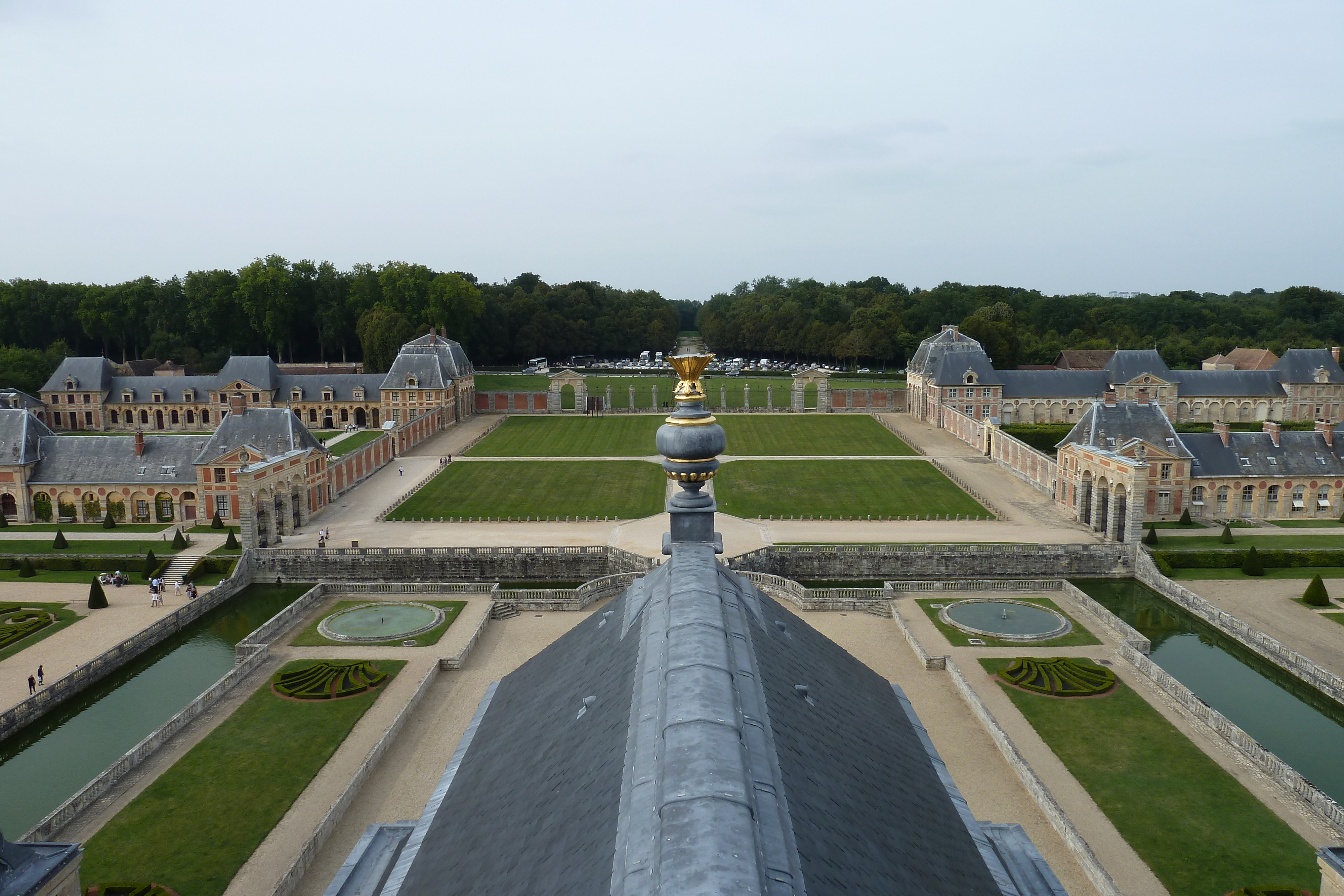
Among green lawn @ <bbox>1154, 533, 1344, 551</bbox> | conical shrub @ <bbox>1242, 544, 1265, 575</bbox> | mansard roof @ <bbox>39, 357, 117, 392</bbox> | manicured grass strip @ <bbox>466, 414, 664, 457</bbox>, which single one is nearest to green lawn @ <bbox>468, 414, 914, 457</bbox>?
manicured grass strip @ <bbox>466, 414, 664, 457</bbox>

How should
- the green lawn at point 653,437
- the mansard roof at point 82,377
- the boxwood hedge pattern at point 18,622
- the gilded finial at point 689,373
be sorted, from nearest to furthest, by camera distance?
the gilded finial at point 689,373 < the boxwood hedge pattern at point 18,622 < the green lawn at point 653,437 < the mansard roof at point 82,377

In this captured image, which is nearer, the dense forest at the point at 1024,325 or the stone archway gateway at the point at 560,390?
the stone archway gateway at the point at 560,390

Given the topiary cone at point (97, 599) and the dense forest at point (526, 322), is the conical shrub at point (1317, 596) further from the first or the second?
the dense forest at point (526, 322)

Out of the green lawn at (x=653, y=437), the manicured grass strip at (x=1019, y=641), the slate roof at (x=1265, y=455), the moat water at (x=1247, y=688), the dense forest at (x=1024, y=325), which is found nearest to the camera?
the moat water at (x=1247, y=688)

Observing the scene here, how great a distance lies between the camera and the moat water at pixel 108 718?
23828 millimetres

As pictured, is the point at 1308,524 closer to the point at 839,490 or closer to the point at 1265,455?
the point at 1265,455

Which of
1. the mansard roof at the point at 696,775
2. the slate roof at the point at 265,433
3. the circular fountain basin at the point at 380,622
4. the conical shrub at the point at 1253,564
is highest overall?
the mansard roof at the point at 696,775

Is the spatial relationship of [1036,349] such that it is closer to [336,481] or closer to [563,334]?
[563,334]

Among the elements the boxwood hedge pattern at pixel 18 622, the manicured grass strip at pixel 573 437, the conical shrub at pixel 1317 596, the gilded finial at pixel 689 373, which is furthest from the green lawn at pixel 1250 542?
the boxwood hedge pattern at pixel 18 622

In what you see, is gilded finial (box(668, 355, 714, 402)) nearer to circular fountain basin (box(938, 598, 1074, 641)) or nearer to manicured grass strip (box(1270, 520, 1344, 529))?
circular fountain basin (box(938, 598, 1074, 641))

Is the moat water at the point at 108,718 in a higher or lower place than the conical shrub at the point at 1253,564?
lower

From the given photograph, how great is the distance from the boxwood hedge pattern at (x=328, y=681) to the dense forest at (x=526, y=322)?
70441mm

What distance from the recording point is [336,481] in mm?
53719

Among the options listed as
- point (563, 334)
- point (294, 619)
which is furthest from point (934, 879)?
point (563, 334)
